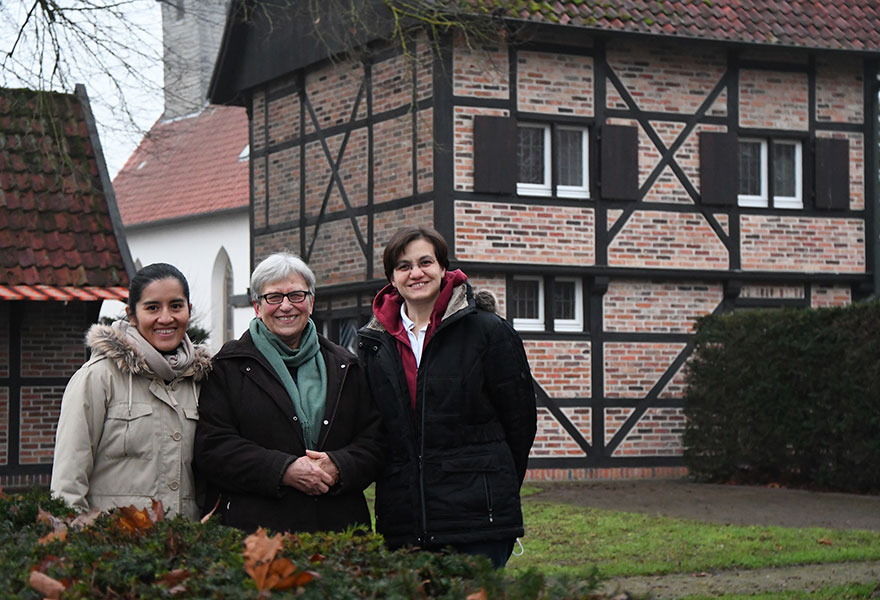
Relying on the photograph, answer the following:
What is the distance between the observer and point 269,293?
4863 millimetres

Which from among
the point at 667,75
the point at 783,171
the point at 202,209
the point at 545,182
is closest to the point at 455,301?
the point at 545,182

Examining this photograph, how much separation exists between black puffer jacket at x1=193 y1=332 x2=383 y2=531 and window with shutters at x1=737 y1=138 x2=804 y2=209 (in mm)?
14903

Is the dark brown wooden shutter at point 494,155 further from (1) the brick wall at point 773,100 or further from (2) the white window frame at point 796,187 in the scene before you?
(2) the white window frame at point 796,187

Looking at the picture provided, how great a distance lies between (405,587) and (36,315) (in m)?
13.5

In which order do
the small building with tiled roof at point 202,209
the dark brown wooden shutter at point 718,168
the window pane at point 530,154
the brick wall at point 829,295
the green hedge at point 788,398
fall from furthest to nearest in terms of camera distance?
1. the small building with tiled roof at point 202,209
2. the brick wall at point 829,295
3. the dark brown wooden shutter at point 718,168
4. the window pane at point 530,154
5. the green hedge at point 788,398

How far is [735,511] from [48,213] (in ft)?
24.9

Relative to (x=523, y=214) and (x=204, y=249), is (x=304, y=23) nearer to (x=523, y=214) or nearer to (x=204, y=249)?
(x=523, y=214)

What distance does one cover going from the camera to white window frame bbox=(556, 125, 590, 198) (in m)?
18.1

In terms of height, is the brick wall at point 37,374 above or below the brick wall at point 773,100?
below

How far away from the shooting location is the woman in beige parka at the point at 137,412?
4.70m

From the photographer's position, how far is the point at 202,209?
107 ft

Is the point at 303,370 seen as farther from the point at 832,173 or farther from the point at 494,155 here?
the point at 832,173

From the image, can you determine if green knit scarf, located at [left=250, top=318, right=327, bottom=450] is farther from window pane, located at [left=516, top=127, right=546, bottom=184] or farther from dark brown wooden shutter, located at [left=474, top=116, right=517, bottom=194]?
window pane, located at [left=516, top=127, right=546, bottom=184]

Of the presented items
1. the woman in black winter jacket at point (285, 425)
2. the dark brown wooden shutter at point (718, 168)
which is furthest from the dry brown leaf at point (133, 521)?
the dark brown wooden shutter at point (718, 168)
